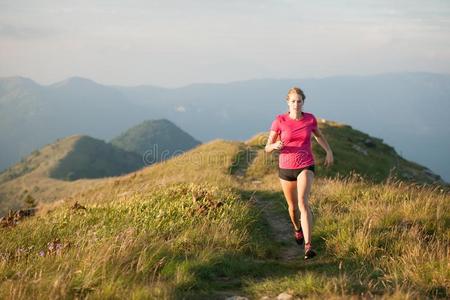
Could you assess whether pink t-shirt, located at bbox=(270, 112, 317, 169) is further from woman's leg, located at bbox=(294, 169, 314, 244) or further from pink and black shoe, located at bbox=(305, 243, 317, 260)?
pink and black shoe, located at bbox=(305, 243, 317, 260)

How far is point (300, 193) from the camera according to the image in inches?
324

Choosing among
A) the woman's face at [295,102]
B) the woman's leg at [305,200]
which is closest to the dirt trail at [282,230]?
the woman's leg at [305,200]

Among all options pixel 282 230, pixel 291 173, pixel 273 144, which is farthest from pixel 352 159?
pixel 273 144

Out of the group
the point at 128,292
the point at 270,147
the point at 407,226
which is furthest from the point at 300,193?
the point at 128,292

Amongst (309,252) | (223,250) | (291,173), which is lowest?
(309,252)

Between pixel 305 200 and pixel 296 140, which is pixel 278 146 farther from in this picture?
pixel 305 200

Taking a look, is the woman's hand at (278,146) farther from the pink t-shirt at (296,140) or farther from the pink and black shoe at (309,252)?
the pink and black shoe at (309,252)

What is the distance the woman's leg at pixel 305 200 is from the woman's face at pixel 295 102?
3.72ft

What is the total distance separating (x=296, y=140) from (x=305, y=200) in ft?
3.67

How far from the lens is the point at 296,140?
27.8 ft

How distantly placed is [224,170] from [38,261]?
17.2 meters

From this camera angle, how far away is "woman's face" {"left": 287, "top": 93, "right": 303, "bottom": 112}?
8.23 meters

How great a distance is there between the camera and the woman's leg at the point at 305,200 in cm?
811

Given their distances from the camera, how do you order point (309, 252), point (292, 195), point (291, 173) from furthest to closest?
1. point (292, 195)
2. point (291, 173)
3. point (309, 252)
